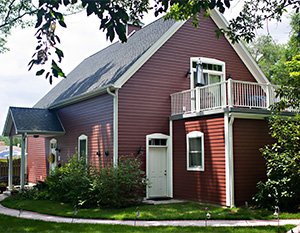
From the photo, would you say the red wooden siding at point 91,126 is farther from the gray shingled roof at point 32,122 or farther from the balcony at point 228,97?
the balcony at point 228,97

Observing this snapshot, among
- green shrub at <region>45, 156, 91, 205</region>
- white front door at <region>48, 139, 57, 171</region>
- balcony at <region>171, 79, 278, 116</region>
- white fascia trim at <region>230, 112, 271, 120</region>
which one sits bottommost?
green shrub at <region>45, 156, 91, 205</region>

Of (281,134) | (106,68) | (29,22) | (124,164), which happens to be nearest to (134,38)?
(106,68)

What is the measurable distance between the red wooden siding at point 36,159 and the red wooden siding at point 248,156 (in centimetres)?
1235

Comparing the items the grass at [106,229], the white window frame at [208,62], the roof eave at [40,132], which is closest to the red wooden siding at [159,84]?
the white window frame at [208,62]

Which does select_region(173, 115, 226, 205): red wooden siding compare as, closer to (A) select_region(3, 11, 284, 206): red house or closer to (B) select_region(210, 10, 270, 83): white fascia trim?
(A) select_region(3, 11, 284, 206): red house

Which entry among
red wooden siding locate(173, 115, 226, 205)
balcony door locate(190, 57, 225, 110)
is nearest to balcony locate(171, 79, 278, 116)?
balcony door locate(190, 57, 225, 110)

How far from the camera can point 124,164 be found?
44.0ft

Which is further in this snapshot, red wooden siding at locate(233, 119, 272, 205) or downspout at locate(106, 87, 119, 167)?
downspout at locate(106, 87, 119, 167)

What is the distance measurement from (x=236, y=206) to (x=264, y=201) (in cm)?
97

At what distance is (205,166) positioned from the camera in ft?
43.4

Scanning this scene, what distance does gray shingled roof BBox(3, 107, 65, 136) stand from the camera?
17100 millimetres

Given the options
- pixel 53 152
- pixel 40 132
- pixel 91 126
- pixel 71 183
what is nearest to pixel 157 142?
pixel 91 126

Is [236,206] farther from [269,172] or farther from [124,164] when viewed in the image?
[124,164]

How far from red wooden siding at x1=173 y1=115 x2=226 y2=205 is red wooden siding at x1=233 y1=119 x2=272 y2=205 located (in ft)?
1.51
